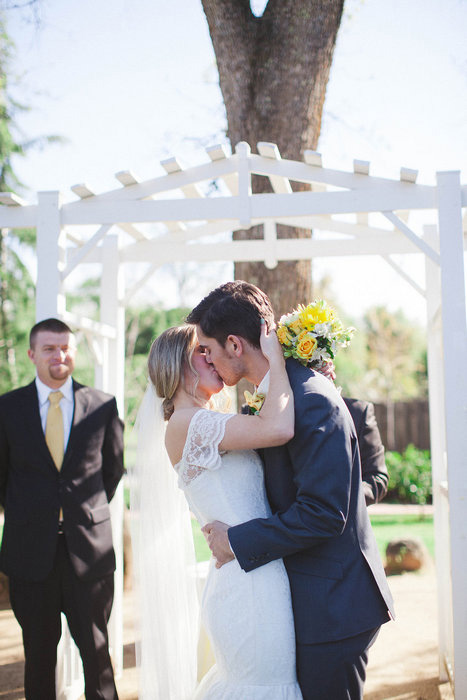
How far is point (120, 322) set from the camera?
202 inches

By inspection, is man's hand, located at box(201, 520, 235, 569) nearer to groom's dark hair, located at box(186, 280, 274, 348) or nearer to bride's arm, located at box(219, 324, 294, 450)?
bride's arm, located at box(219, 324, 294, 450)

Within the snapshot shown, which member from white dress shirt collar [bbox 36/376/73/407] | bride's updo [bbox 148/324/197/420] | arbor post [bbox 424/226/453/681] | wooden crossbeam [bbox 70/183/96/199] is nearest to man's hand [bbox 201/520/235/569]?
bride's updo [bbox 148/324/197/420]

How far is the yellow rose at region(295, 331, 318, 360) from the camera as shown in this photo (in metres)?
2.41

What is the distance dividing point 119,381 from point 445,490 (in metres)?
2.43

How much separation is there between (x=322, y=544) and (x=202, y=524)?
0.51 metres

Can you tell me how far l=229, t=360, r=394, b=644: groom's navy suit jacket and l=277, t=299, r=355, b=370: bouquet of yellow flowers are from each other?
0.18 m

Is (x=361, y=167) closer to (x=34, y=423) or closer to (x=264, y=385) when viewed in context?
(x=264, y=385)

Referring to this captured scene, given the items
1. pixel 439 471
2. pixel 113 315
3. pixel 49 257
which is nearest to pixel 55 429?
pixel 49 257

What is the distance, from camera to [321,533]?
2092 millimetres

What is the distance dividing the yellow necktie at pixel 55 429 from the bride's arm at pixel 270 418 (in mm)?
1682

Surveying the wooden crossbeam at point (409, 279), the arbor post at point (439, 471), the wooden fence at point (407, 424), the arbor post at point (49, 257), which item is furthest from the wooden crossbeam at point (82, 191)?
the wooden fence at point (407, 424)

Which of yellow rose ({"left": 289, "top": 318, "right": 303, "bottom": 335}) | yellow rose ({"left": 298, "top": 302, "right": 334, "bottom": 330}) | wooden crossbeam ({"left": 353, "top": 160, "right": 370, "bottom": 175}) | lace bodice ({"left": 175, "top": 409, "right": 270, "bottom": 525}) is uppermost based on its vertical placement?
wooden crossbeam ({"left": 353, "top": 160, "right": 370, "bottom": 175})

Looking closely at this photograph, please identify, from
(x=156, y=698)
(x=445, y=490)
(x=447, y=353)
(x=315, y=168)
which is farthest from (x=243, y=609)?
(x=315, y=168)

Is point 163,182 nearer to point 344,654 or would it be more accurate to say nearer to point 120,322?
point 120,322
